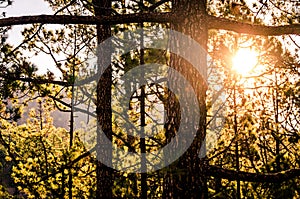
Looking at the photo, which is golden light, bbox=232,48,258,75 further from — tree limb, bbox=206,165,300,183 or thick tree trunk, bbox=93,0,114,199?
tree limb, bbox=206,165,300,183

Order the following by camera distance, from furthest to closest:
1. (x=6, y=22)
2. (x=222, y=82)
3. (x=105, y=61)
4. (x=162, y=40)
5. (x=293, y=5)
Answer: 1. (x=222, y=82)
2. (x=162, y=40)
3. (x=105, y=61)
4. (x=293, y=5)
5. (x=6, y=22)

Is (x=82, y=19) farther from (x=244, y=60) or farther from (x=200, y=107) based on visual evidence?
(x=244, y=60)

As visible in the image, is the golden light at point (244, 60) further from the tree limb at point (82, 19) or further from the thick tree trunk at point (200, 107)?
the tree limb at point (82, 19)

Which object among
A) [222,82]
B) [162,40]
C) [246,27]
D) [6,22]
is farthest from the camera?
[222,82]

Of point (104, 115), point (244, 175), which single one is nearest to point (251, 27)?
point (244, 175)

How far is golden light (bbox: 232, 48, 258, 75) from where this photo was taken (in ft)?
28.0

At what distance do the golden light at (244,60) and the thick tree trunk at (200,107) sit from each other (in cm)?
553

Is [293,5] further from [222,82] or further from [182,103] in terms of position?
[222,82]

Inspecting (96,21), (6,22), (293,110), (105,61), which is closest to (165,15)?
(96,21)

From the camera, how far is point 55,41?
34.1 feet

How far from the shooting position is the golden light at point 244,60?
8548mm

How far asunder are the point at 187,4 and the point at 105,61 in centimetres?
320

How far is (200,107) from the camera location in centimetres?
308

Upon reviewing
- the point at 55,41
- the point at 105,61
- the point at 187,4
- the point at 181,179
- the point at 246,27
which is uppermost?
the point at 55,41
